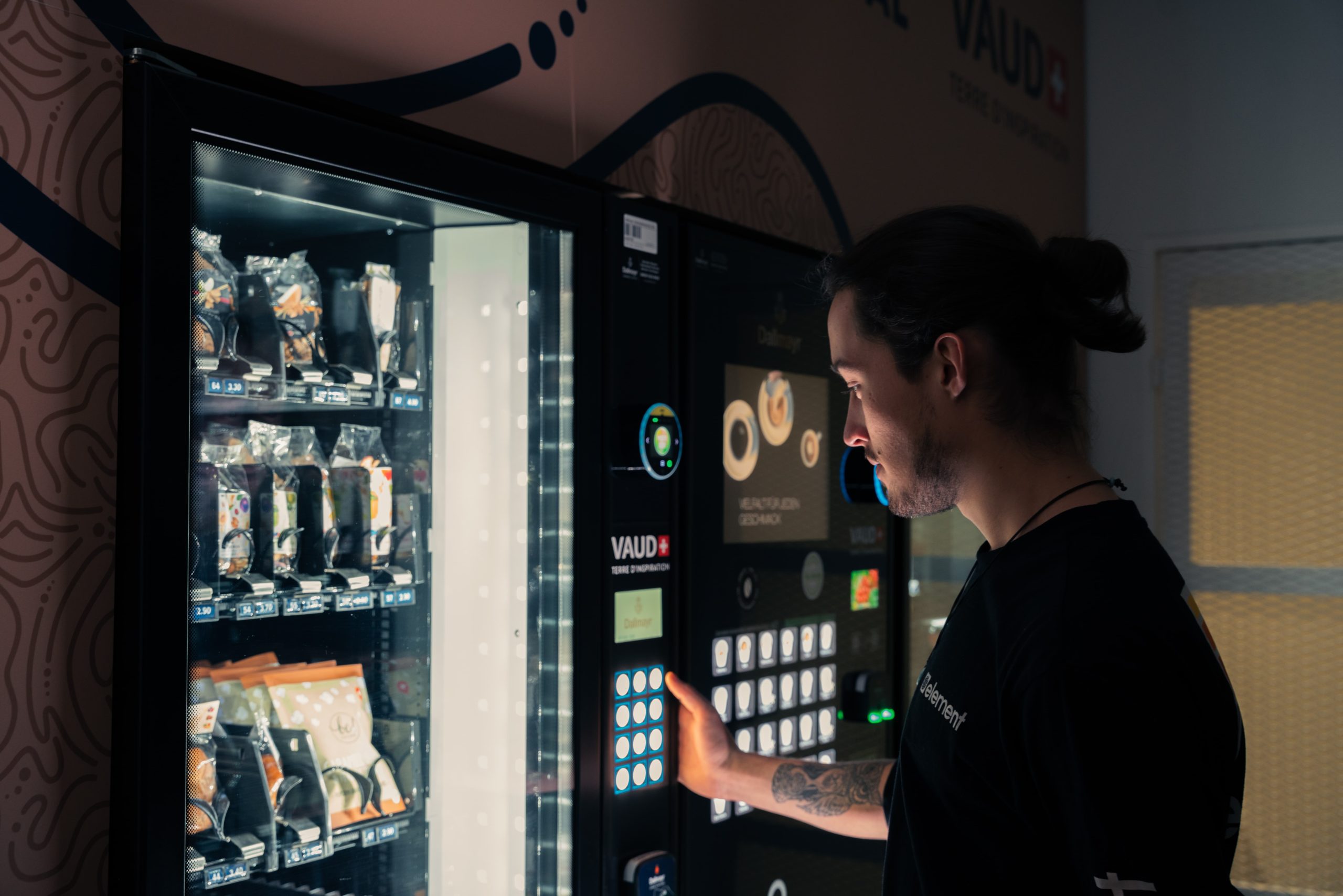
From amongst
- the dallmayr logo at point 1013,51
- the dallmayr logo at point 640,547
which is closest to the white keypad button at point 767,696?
the dallmayr logo at point 640,547

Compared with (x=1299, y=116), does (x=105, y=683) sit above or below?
below

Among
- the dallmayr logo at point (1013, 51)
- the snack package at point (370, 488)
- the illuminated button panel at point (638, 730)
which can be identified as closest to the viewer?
the snack package at point (370, 488)

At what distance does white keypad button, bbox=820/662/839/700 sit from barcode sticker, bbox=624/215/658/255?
37.3 inches

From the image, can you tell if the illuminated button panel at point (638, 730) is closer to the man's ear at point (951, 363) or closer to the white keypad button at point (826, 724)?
the white keypad button at point (826, 724)

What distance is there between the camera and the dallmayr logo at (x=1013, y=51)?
11.4ft

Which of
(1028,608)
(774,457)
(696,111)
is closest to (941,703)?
(1028,608)

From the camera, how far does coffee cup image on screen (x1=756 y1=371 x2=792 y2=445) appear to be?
2219mm

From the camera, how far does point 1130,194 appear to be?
4398mm

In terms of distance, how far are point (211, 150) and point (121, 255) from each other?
158mm

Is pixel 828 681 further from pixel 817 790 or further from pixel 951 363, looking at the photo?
pixel 951 363

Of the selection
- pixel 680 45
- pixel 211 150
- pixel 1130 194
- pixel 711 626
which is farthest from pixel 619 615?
pixel 1130 194

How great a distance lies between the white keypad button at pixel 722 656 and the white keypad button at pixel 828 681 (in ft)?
1.11

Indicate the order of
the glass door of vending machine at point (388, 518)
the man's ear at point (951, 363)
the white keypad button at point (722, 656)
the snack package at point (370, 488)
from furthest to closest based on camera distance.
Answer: the white keypad button at point (722, 656)
the snack package at point (370, 488)
the glass door of vending machine at point (388, 518)
the man's ear at point (951, 363)

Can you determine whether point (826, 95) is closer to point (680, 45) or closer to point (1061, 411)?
point (680, 45)
